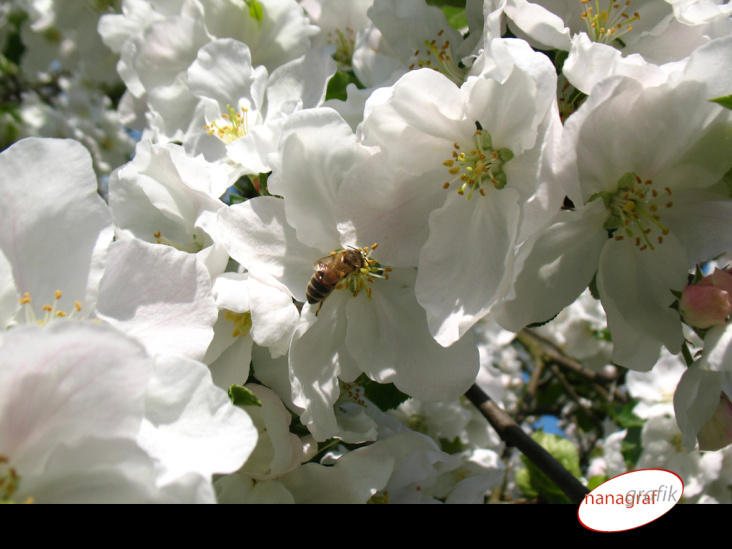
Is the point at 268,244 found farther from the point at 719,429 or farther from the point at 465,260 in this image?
the point at 719,429

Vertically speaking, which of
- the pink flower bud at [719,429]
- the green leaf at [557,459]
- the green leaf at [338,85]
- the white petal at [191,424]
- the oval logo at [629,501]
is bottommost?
the green leaf at [557,459]

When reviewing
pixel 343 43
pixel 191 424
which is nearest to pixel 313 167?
pixel 191 424

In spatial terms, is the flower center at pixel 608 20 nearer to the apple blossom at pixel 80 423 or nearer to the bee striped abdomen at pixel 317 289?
the bee striped abdomen at pixel 317 289

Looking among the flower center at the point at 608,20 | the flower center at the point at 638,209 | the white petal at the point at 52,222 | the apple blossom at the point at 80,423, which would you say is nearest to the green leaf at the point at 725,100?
the flower center at the point at 638,209

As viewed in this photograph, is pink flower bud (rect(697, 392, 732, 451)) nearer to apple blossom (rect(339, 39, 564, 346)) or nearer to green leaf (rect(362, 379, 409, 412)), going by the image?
apple blossom (rect(339, 39, 564, 346))

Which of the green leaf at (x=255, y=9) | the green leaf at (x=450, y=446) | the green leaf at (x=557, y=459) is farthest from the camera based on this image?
the green leaf at (x=557, y=459)

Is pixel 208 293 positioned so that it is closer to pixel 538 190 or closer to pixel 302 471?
pixel 302 471
